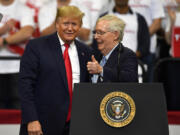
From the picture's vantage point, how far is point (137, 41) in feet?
20.0

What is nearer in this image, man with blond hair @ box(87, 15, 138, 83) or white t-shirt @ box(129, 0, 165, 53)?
man with blond hair @ box(87, 15, 138, 83)

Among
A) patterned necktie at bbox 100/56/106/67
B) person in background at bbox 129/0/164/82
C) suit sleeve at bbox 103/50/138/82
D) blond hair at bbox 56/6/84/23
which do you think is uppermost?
person in background at bbox 129/0/164/82

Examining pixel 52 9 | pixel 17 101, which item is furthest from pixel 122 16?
pixel 17 101

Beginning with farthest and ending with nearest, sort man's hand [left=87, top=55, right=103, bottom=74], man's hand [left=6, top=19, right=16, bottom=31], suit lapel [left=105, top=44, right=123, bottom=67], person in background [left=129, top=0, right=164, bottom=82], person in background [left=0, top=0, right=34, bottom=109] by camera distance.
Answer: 1. person in background [left=129, top=0, right=164, bottom=82]
2. man's hand [left=6, top=19, right=16, bottom=31]
3. person in background [left=0, top=0, right=34, bottom=109]
4. suit lapel [left=105, top=44, right=123, bottom=67]
5. man's hand [left=87, top=55, right=103, bottom=74]

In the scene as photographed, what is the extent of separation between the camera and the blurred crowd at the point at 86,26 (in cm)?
573

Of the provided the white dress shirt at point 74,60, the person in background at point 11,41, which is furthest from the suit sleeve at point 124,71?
the person in background at point 11,41

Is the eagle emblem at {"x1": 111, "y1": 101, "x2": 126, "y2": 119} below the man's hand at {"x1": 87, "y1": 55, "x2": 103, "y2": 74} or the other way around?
below

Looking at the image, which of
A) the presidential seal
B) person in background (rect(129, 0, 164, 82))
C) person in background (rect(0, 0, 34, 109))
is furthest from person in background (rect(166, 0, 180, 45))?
the presidential seal

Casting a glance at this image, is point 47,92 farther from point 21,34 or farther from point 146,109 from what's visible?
point 21,34

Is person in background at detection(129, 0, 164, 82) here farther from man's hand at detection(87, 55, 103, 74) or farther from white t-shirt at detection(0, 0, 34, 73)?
man's hand at detection(87, 55, 103, 74)

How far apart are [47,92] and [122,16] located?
250 cm

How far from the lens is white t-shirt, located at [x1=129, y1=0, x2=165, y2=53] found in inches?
255

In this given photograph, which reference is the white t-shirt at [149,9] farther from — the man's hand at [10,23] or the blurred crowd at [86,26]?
the man's hand at [10,23]

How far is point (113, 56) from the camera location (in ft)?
12.6
